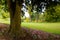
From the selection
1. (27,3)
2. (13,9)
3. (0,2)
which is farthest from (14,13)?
(0,2)

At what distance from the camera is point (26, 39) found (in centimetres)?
1216

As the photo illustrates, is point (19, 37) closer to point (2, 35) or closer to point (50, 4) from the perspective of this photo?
point (2, 35)

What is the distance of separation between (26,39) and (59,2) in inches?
156

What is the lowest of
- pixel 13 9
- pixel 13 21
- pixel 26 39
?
pixel 26 39

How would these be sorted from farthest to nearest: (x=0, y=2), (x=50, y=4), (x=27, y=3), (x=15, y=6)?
(x=0, y=2), (x=27, y=3), (x=50, y=4), (x=15, y=6)

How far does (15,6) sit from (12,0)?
0.47 m

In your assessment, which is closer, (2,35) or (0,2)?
(2,35)

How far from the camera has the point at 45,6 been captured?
13883 mm

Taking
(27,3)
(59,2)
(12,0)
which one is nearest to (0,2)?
(27,3)

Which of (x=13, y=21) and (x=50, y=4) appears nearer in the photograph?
(x=13, y=21)

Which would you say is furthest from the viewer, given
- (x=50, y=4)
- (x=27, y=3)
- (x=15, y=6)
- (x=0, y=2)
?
(x=0, y=2)

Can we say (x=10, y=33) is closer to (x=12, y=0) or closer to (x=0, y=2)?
(x=12, y=0)

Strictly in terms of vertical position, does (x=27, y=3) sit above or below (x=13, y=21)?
above

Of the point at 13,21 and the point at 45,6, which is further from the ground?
the point at 45,6
